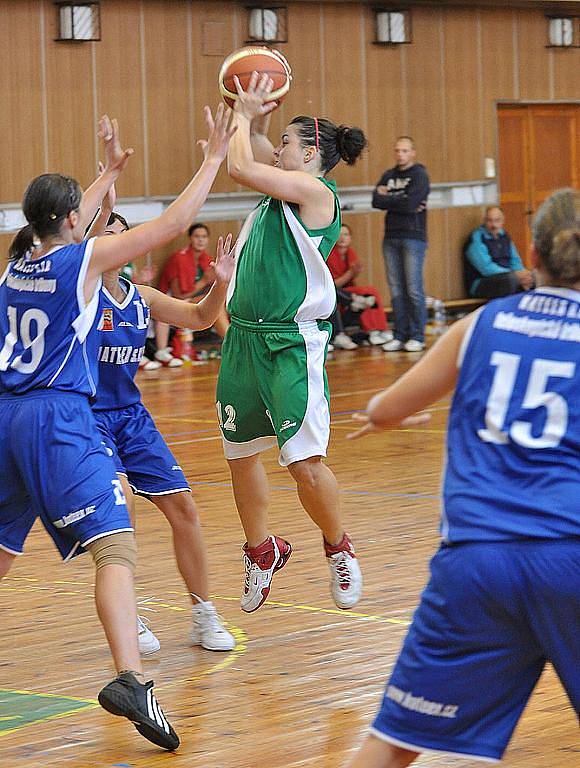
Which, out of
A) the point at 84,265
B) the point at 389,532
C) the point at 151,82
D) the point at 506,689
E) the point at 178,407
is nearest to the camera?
the point at 506,689

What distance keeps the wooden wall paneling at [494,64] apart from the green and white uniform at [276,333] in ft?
39.5

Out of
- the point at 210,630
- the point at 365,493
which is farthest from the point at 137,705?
the point at 365,493

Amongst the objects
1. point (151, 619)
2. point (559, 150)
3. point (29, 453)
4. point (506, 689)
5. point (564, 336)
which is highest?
point (559, 150)

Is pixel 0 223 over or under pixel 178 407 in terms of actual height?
over

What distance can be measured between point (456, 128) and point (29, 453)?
13.2 m

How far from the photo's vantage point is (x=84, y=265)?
360cm

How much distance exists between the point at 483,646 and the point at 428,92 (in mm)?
13863

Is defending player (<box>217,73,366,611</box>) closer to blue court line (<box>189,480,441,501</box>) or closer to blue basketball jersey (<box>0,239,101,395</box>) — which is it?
blue basketball jersey (<box>0,239,101,395</box>)

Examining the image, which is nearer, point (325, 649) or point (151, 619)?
point (325, 649)

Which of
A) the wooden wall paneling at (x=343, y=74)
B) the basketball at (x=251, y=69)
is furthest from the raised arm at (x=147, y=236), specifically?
the wooden wall paneling at (x=343, y=74)

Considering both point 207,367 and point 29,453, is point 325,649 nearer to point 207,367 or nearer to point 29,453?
point 29,453

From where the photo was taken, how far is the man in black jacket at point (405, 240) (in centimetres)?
1341

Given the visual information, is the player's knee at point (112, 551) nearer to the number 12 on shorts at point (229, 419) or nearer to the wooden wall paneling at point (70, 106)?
the number 12 on shorts at point (229, 419)

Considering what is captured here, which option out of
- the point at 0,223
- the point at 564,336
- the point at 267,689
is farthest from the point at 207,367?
the point at 564,336
